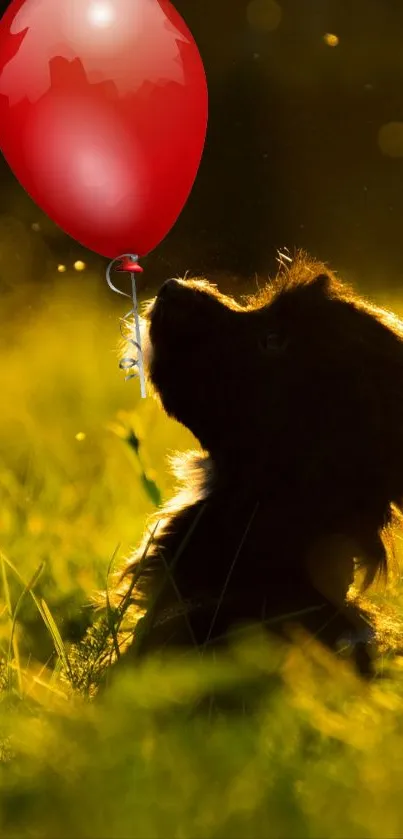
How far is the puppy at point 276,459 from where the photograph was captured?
2131mm

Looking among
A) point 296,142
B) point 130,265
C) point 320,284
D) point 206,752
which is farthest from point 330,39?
point 206,752

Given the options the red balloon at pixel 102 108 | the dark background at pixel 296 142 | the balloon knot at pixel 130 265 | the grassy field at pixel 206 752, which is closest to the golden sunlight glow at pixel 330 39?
the dark background at pixel 296 142

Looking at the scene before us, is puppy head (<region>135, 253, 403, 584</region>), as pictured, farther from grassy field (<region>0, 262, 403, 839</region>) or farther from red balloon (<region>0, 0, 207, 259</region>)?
red balloon (<region>0, 0, 207, 259</region>)

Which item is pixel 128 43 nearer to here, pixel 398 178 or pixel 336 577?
pixel 336 577

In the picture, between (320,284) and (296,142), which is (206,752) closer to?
(320,284)

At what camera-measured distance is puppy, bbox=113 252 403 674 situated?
83.9 inches

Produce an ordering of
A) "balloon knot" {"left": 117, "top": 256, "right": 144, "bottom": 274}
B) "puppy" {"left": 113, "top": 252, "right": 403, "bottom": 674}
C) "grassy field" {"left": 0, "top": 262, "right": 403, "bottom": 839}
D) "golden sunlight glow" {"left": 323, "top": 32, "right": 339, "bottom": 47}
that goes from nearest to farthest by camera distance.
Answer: "grassy field" {"left": 0, "top": 262, "right": 403, "bottom": 839} → "puppy" {"left": 113, "top": 252, "right": 403, "bottom": 674} → "balloon knot" {"left": 117, "top": 256, "right": 144, "bottom": 274} → "golden sunlight glow" {"left": 323, "top": 32, "right": 339, "bottom": 47}

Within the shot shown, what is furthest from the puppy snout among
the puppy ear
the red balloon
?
the red balloon

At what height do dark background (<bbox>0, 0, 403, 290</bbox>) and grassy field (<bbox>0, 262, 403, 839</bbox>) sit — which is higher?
grassy field (<bbox>0, 262, 403, 839</bbox>)

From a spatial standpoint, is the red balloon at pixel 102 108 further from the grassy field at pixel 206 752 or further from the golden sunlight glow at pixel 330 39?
the golden sunlight glow at pixel 330 39

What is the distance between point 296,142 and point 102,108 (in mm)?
4673

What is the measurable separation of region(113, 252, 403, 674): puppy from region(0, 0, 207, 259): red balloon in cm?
61

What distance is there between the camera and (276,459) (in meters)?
2.22

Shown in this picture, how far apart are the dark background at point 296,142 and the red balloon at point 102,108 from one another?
2.83 meters
